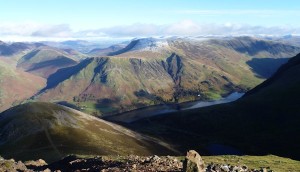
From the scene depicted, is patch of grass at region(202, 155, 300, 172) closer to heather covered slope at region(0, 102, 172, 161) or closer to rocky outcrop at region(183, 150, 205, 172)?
rocky outcrop at region(183, 150, 205, 172)

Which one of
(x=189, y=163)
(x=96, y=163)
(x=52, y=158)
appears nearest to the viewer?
(x=189, y=163)

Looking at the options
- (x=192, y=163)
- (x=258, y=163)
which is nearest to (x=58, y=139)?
(x=258, y=163)

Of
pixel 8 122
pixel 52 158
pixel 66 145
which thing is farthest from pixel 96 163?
pixel 8 122

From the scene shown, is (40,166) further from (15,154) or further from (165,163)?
(15,154)

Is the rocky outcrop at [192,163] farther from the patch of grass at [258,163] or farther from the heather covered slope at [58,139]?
the heather covered slope at [58,139]

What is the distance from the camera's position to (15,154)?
5699 inches

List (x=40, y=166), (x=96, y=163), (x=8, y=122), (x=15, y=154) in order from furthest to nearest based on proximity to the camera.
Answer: (x=8, y=122)
(x=15, y=154)
(x=40, y=166)
(x=96, y=163)

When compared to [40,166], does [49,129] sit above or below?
below

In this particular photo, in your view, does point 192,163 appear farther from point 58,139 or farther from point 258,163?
point 58,139

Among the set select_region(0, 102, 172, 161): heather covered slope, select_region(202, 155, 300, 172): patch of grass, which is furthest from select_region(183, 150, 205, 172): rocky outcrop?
select_region(0, 102, 172, 161): heather covered slope

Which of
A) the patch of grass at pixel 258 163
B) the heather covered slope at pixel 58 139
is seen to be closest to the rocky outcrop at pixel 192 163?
the patch of grass at pixel 258 163

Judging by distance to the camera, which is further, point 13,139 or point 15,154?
point 13,139

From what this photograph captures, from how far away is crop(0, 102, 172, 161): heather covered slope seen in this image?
474 ft

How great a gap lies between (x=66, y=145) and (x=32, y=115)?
170ft
